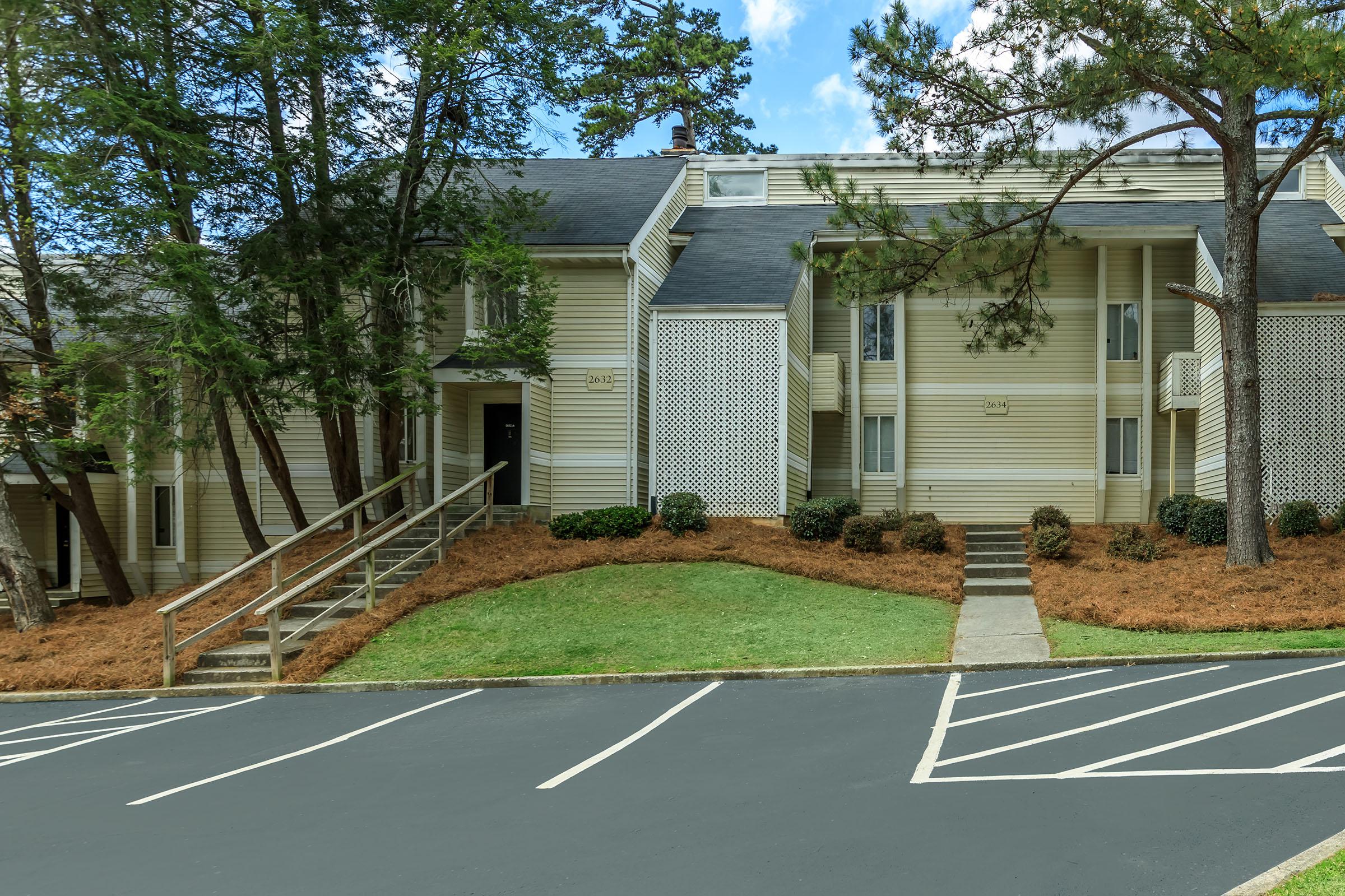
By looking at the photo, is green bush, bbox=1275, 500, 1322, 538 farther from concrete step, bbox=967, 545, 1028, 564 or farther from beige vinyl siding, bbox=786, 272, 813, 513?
beige vinyl siding, bbox=786, 272, 813, 513

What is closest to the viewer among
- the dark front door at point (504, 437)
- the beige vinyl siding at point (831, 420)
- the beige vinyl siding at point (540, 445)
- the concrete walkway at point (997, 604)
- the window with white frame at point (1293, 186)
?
the concrete walkway at point (997, 604)

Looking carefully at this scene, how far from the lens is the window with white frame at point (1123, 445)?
74.2 ft

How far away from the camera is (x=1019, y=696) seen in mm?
9969

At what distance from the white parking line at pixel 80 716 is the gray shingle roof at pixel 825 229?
36.3 feet

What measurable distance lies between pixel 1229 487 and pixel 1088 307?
7.84 meters

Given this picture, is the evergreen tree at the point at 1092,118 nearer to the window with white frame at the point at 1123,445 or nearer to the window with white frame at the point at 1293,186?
the window with white frame at the point at 1123,445

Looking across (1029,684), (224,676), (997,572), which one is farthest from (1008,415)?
(224,676)

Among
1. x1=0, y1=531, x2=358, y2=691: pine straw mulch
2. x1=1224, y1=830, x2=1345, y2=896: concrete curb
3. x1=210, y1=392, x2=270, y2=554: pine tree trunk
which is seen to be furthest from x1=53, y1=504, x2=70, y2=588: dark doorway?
x1=1224, y1=830, x2=1345, y2=896: concrete curb

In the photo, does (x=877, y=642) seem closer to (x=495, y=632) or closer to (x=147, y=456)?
(x=495, y=632)

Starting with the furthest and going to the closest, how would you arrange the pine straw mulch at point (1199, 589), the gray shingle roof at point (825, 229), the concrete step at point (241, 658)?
1. the gray shingle roof at point (825, 229)
2. the concrete step at point (241, 658)
3. the pine straw mulch at point (1199, 589)

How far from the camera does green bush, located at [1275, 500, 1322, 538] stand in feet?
55.3

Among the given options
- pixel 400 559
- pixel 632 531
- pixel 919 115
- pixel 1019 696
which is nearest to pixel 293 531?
A: pixel 400 559

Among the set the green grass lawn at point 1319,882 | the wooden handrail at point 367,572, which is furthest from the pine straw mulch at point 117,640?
the green grass lawn at point 1319,882

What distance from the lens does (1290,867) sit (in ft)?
17.2
